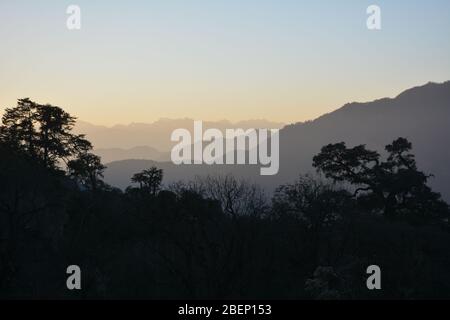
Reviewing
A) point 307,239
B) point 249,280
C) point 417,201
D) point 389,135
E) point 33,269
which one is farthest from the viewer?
point 389,135

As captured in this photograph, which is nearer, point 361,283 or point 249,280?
point 361,283

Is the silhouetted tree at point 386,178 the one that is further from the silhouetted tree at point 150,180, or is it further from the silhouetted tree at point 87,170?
the silhouetted tree at point 87,170

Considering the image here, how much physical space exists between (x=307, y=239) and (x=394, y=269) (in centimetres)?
465

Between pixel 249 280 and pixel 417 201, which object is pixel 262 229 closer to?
pixel 249 280

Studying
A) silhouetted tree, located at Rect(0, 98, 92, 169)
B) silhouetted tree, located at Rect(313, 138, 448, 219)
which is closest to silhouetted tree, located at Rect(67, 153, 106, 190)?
silhouetted tree, located at Rect(0, 98, 92, 169)

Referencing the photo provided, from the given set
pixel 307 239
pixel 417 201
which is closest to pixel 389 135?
pixel 417 201

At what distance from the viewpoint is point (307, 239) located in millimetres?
28203

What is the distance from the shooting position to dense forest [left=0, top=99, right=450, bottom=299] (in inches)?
929

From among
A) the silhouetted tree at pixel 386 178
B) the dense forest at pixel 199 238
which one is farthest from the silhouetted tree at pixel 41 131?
the silhouetted tree at pixel 386 178

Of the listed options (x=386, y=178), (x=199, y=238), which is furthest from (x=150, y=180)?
(x=199, y=238)

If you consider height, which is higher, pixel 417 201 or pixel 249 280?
pixel 417 201

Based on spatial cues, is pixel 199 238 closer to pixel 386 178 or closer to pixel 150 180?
pixel 386 178

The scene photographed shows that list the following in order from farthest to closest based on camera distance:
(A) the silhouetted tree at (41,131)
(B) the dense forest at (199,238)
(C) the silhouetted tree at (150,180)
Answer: (C) the silhouetted tree at (150,180) → (A) the silhouetted tree at (41,131) → (B) the dense forest at (199,238)

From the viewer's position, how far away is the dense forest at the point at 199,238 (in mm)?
23594
